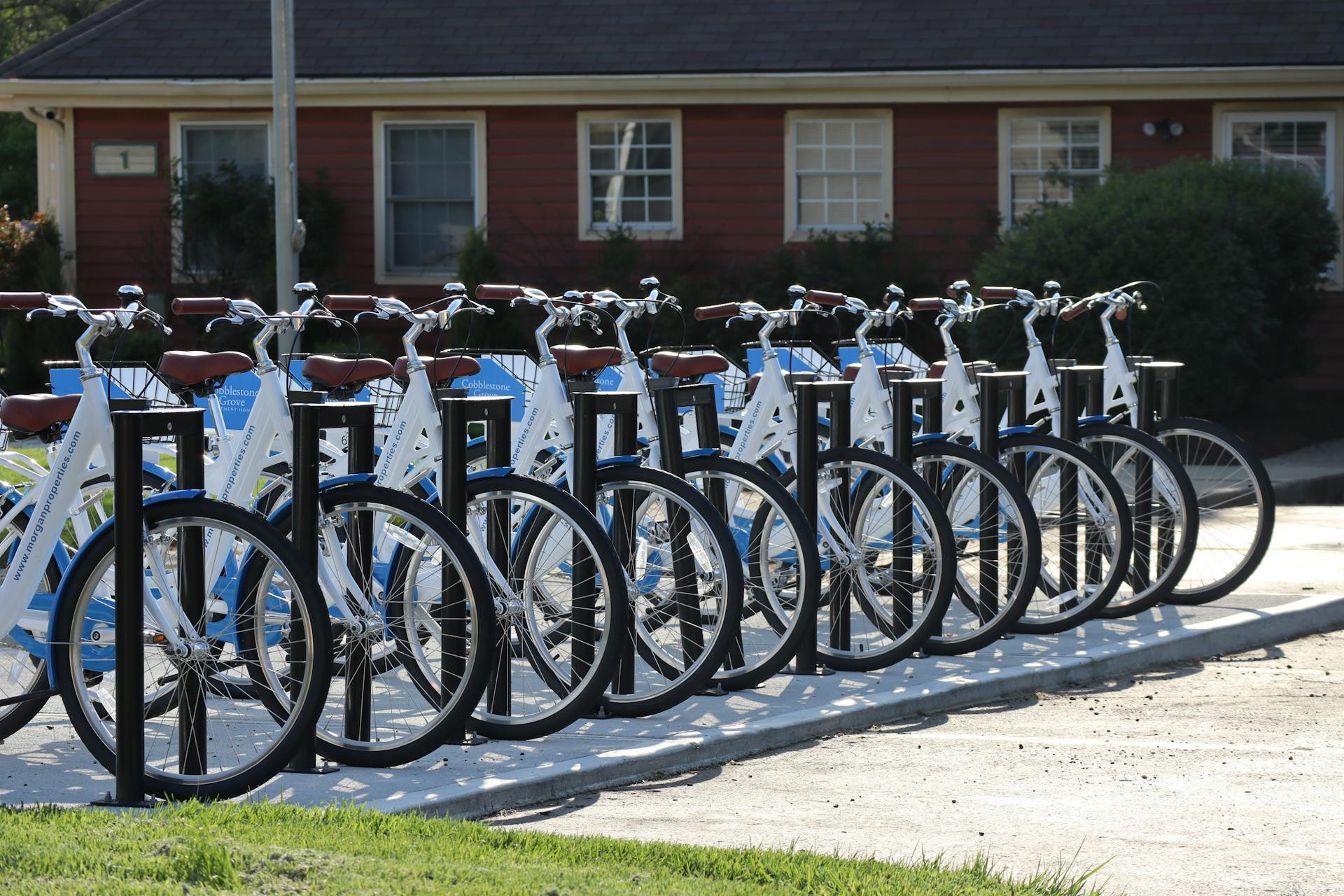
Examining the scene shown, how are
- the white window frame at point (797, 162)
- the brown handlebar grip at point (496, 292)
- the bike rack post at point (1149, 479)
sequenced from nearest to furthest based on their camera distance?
the brown handlebar grip at point (496, 292)
the bike rack post at point (1149, 479)
the white window frame at point (797, 162)

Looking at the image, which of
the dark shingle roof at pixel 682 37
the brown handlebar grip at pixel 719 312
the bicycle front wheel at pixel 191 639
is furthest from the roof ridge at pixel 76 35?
the bicycle front wheel at pixel 191 639

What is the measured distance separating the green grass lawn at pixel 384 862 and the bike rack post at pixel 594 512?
1.30 metres

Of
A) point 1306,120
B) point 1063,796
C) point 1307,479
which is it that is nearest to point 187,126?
point 1306,120

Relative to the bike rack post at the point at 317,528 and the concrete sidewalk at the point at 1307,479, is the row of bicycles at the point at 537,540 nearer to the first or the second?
the bike rack post at the point at 317,528

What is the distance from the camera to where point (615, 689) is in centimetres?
Result: 620

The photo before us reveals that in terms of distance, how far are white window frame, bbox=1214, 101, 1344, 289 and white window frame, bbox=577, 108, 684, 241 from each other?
5.46 metres

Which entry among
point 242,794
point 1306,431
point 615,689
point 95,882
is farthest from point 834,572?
point 1306,431

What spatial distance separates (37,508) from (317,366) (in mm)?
1275

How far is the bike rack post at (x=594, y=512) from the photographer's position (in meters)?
5.87

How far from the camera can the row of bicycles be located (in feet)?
16.8

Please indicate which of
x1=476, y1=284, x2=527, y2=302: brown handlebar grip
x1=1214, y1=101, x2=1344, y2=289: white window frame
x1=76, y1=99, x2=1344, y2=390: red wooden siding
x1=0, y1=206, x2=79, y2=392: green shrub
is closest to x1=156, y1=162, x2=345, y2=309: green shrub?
x1=76, y1=99, x2=1344, y2=390: red wooden siding

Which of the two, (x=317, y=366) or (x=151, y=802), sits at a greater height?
(x=317, y=366)

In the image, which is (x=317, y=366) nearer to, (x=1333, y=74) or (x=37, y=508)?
(x=37, y=508)

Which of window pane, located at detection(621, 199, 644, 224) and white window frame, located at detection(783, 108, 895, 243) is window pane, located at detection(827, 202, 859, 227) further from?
window pane, located at detection(621, 199, 644, 224)
